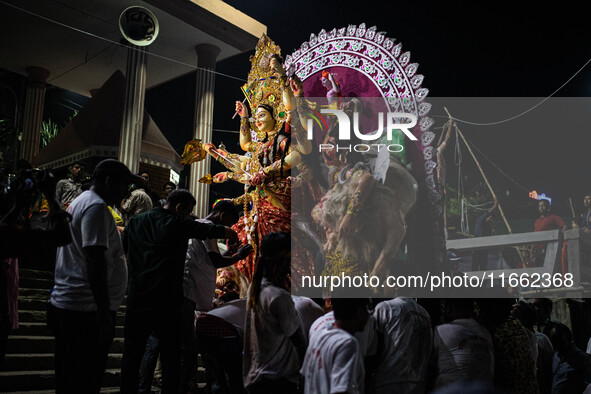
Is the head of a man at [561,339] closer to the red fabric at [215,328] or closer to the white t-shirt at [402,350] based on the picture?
the white t-shirt at [402,350]

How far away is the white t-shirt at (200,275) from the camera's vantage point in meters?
4.49

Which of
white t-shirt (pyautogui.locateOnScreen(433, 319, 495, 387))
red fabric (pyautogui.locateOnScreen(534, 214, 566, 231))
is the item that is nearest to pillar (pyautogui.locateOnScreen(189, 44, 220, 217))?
red fabric (pyautogui.locateOnScreen(534, 214, 566, 231))

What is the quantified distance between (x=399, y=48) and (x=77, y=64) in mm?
10313

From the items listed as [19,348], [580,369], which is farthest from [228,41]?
[580,369]

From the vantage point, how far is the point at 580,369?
17.3ft

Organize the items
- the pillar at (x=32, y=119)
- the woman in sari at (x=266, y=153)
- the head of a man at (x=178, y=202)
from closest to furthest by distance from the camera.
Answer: the head of a man at (x=178, y=202), the woman in sari at (x=266, y=153), the pillar at (x=32, y=119)

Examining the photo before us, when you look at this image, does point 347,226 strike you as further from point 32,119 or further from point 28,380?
point 32,119

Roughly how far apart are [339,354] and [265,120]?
4.82 m

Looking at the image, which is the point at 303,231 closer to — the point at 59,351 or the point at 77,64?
the point at 59,351

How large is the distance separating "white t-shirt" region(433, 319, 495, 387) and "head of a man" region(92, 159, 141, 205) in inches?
82.8

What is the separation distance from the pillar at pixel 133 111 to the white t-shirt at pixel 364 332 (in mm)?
9434

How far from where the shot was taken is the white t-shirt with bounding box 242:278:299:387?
3283 millimetres

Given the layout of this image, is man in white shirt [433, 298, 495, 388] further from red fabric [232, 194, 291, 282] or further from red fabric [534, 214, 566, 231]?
red fabric [534, 214, 566, 231]

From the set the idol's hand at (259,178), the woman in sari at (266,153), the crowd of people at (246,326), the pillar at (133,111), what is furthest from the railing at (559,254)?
the pillar at (133,111)
